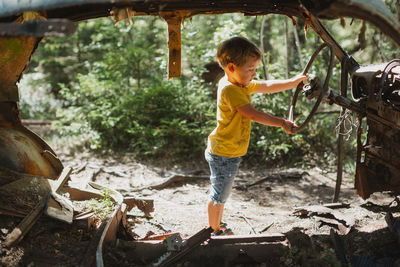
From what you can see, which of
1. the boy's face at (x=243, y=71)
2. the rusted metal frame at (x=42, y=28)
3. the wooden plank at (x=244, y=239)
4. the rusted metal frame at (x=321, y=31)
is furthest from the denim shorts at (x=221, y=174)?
the rusted metal frame at (x=42, y=28)

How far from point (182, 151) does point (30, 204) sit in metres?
4.49

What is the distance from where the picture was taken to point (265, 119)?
306 cm

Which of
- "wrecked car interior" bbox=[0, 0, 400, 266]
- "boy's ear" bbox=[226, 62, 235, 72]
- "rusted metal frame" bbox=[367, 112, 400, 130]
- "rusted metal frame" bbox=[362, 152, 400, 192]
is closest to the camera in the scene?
"wrecked car interior" bbox=[0, 0, 400, 266]

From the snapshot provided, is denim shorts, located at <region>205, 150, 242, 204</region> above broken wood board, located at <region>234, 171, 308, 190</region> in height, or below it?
above

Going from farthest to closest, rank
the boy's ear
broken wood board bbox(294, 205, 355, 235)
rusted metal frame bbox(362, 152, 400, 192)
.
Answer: broken wood board bbox(294, 205, 355, 235) < rusted metal frame bbox(362, 152, 400, 192) < the boy's ear

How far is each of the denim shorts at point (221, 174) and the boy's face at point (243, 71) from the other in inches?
30.3

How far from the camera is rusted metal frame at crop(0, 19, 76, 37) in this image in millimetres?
2314

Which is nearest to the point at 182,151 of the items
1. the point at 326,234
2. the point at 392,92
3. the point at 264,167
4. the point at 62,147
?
the point at 264,167

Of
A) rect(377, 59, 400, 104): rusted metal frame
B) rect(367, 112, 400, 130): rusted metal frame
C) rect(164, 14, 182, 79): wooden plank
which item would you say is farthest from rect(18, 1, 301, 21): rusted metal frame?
rect(367, 112, 400, 130): rusted metal frame

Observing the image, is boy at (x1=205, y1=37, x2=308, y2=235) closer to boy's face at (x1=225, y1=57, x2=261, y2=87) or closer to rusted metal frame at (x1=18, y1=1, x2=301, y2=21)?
boy's face at (x1=225, y1=57, x2=261, y2=87)

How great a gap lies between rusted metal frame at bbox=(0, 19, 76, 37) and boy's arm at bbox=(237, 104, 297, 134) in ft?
5.20

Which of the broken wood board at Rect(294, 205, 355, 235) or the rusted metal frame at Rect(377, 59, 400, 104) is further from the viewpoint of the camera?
the broken wood board at Rect(294, 205, 355, 235)

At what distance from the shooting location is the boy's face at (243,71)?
10.5 feet

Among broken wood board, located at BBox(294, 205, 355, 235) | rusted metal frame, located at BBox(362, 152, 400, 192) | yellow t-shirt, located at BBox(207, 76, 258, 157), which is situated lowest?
broken wood board, located at BBox(294, 205, 355, 235)
